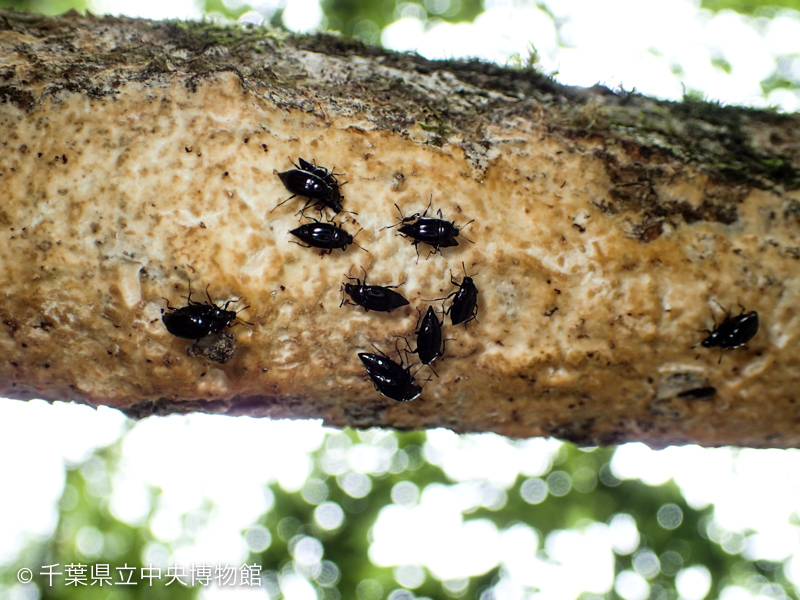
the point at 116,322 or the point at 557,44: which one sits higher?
the point at 557,44

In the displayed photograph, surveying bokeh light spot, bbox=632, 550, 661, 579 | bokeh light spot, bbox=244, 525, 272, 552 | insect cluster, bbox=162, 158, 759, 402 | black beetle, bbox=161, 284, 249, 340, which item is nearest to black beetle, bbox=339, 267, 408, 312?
insect cluster, bbox=162, 158, 759, 402

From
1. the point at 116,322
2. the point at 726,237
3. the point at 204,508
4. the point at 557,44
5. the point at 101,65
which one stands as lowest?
the point at 204,508

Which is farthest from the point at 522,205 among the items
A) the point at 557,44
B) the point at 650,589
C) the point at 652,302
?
the point at 650,589

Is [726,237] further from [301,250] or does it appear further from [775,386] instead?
[301,250]

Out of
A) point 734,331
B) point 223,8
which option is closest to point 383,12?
point 223,8

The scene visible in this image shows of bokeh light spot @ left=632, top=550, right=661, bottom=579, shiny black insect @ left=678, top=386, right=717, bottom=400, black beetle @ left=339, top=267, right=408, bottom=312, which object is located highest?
black beetle @ left=339, top=267, right=408, bottom=312

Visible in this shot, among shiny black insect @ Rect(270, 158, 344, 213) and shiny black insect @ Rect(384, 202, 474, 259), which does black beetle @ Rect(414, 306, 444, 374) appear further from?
shiny black insect @ Rect(270, 158, 344, 213)

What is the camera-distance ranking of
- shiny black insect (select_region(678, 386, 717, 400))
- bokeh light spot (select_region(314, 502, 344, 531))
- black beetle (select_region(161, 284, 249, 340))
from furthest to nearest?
bokeh light spot (select_region(314, 502, 344, 531))
shiny black insect (select_region(678, 386, 717, 400))
black beetle (select_region(161, 284, 249, 340))

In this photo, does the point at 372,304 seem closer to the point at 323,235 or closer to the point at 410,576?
the point at 323,235
